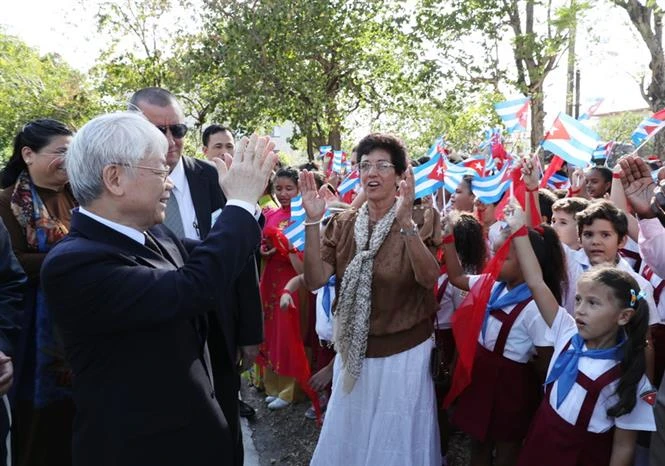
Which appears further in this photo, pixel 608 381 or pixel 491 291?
pixel 491 291

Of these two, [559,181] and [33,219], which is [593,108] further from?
[33,219]

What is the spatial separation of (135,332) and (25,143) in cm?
183

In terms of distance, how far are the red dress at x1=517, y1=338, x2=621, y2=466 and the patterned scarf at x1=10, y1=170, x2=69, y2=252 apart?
2.54 m

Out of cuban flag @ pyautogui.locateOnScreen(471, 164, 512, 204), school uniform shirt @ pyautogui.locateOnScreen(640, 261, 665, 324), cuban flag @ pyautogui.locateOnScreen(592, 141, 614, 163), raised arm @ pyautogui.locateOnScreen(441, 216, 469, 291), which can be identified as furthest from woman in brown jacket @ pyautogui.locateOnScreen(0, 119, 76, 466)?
cuban flag @ pyautogui.locateOnScreen(592, 141, 614, 163)

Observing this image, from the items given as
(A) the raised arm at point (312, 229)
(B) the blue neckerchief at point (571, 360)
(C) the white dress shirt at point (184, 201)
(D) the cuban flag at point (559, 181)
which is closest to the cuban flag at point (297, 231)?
(A) the raised arm at point (312, 229)

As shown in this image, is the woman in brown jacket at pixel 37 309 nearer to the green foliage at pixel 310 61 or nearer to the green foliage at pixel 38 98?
the green foliage at pixel 310 61

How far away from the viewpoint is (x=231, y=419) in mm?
2602

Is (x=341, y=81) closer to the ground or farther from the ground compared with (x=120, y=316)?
farther from the ground

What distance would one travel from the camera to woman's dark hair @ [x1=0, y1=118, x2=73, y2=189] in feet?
10.5

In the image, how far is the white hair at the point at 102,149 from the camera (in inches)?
72.9

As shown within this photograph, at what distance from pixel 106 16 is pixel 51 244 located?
58.0 ft

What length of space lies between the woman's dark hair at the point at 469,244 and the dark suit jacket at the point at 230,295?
1585 millimetres

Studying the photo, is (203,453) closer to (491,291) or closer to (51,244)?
(51,244)

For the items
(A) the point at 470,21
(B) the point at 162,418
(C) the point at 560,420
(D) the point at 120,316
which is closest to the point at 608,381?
(C) the point at 560,420
